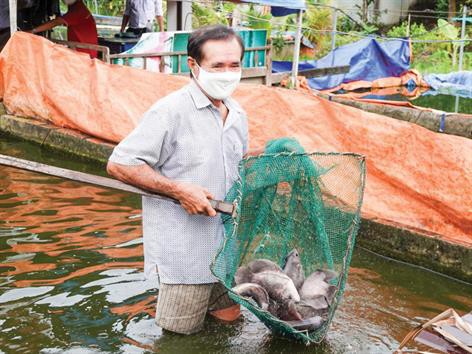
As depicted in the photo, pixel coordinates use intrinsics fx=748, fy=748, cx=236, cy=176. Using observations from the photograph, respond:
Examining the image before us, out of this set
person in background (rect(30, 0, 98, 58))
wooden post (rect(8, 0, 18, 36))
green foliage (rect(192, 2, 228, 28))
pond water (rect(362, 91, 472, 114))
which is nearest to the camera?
wooden post (rect(8, 0, 18, 36))

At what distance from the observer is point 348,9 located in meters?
25.5

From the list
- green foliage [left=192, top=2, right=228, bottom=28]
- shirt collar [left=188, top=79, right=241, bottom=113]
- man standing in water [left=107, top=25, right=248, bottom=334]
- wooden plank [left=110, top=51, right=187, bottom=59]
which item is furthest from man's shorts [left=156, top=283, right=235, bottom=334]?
green foliage [left=192, top=2, right=228, bottom=28]

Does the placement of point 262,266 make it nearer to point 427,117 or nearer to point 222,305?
point 222,305

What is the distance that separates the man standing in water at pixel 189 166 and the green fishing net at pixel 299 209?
151 mm

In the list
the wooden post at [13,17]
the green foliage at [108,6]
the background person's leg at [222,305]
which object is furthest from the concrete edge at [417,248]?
the green foliage at [108,6]

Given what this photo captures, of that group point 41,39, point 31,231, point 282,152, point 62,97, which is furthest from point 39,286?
point 41,39

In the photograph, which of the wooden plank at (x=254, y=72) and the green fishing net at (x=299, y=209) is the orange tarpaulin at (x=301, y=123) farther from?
the wooden plank at (x=254, y=72)

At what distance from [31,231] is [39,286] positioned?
124 cm

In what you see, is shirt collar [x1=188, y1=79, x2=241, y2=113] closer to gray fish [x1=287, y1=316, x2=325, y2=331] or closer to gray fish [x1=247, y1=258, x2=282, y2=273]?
gray fish [x1=247, y1=258, x2=282, y2=273]

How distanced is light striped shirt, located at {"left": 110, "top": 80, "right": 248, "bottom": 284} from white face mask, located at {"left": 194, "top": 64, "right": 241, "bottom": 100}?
51 mm

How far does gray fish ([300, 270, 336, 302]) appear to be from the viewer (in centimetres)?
429

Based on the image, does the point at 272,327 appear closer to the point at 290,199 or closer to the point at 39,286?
the point at 290,199

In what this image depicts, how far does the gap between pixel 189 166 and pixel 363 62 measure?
1426 centimetres

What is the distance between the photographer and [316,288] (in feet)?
14.2
